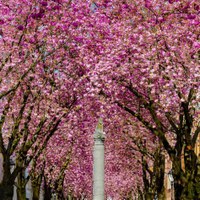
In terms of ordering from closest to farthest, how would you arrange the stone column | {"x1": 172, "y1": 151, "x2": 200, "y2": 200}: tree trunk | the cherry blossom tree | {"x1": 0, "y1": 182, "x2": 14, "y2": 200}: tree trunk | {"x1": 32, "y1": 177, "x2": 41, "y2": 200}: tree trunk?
the stone column < the cherry blossom tree < {"x1": 172, "y1": 151, "x2": 200, "y2": 200}: tree trunk < {"x1": 0, "y1": 182, "x2": 14, "y2": 200}: tree trunk < {"x1": 32, "y1": 177, "x2": 41, "y2": 200}: tree trunk

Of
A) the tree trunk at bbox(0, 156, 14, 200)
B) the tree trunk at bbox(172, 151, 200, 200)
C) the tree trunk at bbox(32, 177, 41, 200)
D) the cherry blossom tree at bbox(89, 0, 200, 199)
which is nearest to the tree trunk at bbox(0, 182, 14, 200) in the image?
the tree trunk at bbox(0, 156, 14, 200)

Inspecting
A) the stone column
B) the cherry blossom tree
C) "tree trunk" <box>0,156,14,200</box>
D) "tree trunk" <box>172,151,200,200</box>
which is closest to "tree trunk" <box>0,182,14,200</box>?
"tree trunk" <box>0,156,14,200</box>

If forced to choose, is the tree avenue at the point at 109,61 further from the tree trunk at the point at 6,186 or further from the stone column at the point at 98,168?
the stone column at the point at 98,168

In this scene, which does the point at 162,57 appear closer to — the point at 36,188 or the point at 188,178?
the point at 188,178

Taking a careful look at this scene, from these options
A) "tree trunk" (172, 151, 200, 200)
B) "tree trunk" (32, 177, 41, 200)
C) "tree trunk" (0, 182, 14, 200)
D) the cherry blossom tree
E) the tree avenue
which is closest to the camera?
the cherry blossom tree

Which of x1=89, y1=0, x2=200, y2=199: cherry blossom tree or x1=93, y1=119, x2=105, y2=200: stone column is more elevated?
x1=89, y1=0, x2=200, y2=199: cherry blossom tree

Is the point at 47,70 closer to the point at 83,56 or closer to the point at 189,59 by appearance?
the point at 83,56

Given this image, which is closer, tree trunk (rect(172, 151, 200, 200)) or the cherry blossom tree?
the cherry blossom tree

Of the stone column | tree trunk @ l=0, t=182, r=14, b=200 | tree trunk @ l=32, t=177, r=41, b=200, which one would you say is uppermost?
tree trunk @ l=32, t=177, r=41, b=200

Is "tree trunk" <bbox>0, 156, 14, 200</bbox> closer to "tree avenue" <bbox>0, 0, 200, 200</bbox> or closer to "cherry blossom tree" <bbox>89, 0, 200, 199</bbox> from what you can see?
"tree avenue" <bbox>0, 0, 200, 200</bbox>

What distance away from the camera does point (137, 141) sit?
26.5 m

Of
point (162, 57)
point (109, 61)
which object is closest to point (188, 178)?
point (162, 57)

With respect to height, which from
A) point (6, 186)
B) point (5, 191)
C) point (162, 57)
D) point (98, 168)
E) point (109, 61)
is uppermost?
point (162, 57)

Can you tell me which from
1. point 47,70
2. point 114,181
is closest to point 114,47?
point 47,70
